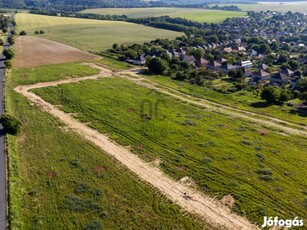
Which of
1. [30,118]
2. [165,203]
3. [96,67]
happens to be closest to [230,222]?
[165,203]

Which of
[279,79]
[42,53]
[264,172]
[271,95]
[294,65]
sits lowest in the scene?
[264,172]

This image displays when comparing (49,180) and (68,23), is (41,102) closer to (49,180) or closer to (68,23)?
(49,180)

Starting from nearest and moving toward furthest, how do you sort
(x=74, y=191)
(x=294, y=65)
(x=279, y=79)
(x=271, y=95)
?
1. (x=74, y=191)
2. (x=271, y=95)
3. (x=279, y=79)
4. (x=294, y=65)

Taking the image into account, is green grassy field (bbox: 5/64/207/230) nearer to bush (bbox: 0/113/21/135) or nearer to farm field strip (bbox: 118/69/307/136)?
bush (bbox: 0/113/21/135)

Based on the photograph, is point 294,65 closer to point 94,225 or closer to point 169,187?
point 169,187

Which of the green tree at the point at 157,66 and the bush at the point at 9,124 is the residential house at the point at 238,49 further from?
the bush at the point at 9,124

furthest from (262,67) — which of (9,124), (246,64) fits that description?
(9,124)

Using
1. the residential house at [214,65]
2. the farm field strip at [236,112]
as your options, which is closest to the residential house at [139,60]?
the residential house at [214,65]
